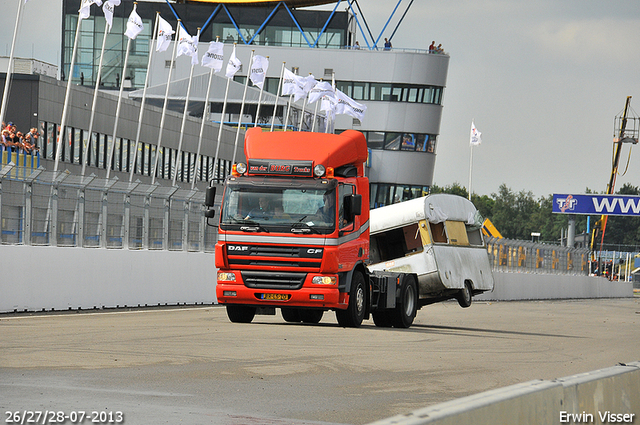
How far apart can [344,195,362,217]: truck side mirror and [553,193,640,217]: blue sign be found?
2290 inches

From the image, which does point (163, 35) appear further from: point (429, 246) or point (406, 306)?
point (406, 306)

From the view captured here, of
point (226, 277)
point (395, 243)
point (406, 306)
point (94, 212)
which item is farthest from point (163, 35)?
point (226, 277)

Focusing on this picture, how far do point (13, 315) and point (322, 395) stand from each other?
38.1 ft

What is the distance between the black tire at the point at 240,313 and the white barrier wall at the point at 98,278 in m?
3.99

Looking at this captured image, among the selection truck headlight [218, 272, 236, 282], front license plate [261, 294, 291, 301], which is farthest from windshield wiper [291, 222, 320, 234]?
truck headlight [218, 272, 236, 282]

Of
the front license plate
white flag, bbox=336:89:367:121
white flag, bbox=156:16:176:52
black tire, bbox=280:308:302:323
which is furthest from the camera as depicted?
white flag, bbox=336:89:367:121

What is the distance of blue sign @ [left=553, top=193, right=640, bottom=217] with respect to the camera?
74312 mm

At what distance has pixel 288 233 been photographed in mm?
18047

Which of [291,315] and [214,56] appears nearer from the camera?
[291,315]

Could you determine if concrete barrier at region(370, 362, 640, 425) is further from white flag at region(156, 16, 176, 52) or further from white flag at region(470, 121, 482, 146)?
white flag at region(470, 121, 482, 146)

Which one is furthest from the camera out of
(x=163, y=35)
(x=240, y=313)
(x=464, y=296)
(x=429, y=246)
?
(x=163, y=35)

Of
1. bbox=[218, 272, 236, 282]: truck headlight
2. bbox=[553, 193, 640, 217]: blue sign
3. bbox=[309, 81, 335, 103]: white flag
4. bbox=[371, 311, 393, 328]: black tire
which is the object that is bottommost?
bbox=[371, 311, 393, 328]: black tire

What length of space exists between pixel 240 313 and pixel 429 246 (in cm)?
482

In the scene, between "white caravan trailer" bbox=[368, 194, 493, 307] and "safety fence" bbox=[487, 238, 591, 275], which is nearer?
"white caravan trailer" bbox=[368, 194, 493, 307]
